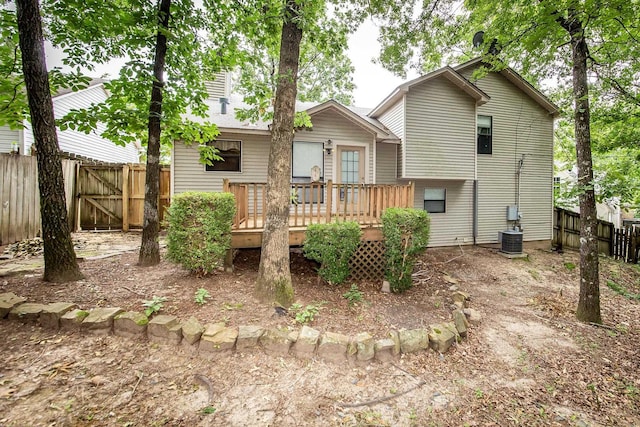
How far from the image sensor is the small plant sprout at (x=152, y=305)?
10.1ft

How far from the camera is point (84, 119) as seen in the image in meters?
4.41

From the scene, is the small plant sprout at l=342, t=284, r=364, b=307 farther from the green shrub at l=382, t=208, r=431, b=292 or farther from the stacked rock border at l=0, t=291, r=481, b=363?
the stacked rock border at l=0, t=291, r=481, b=363

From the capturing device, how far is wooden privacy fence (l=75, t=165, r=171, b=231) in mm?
8516

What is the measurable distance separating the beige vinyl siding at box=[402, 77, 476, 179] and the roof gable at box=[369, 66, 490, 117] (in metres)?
0.17

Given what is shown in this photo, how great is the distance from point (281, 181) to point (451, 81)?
27.3ft

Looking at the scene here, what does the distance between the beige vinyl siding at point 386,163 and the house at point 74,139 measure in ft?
30.1

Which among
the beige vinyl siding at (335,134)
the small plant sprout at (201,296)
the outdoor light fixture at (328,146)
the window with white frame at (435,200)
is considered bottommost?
the small plant sprout at (201,296)

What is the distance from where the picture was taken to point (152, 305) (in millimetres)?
3201

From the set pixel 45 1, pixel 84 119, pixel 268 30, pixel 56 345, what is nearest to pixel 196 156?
pixel 84 119

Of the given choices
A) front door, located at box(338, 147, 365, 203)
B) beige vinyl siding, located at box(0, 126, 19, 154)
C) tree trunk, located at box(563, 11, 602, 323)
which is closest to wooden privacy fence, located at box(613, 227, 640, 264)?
tree trunk, located at box(563, 11, 602, 323)

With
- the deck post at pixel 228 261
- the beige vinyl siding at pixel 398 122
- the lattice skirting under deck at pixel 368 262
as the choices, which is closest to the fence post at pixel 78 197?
the deck post at pixel 228 261

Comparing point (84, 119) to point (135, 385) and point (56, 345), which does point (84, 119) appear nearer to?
point (56, 345)

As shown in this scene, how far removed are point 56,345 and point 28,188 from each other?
609 cm

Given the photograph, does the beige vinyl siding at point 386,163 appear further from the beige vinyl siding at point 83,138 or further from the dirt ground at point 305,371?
the beige vinyl siding at point 83,138
